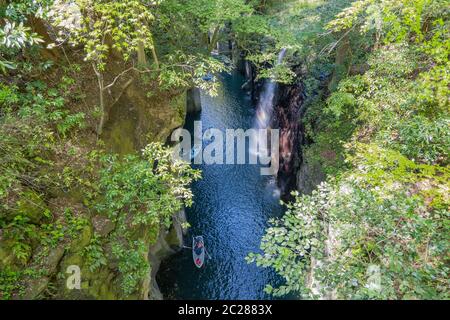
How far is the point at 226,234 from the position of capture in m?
16.1

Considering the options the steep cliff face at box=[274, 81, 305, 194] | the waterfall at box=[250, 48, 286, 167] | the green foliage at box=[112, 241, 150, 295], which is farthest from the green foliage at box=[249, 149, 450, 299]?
the waterfall at box=[250, 48, 286, 167]

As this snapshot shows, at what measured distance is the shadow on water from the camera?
44.2 feet

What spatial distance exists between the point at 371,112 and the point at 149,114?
8648mm

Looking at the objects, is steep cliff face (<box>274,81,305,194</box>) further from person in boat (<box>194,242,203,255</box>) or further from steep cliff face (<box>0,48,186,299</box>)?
steep cliff face (<box>0,48,186,299</box>)

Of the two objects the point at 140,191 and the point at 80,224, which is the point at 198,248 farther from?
the point at 80,224

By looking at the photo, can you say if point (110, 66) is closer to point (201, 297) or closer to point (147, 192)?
point (147, 192)

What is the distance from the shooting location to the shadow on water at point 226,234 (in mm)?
13477

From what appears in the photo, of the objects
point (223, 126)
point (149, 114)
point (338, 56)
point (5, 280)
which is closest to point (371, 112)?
point (338, 56)

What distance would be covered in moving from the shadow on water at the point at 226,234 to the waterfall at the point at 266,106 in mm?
5509

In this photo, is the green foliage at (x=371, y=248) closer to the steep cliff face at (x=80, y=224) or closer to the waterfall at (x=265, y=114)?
the steep cliff face at (x=80, y=224)

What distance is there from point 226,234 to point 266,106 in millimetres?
13389

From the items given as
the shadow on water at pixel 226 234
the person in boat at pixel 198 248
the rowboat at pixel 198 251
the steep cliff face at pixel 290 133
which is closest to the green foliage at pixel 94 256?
the shadow on water at pixel 226 234

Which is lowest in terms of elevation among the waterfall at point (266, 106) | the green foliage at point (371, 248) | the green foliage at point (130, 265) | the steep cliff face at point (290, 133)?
the green foliage at point (130, 265)

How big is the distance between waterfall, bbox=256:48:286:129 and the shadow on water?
5509 millimetres
